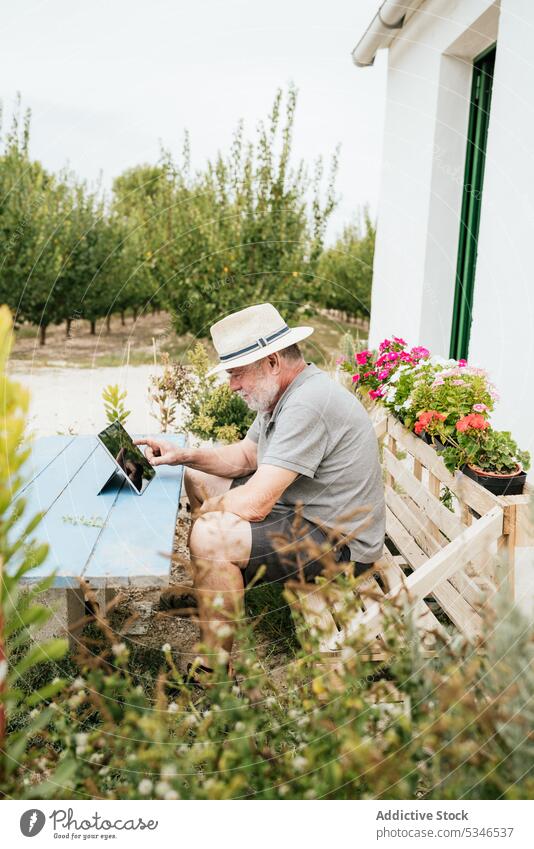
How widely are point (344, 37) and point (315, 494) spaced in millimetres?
1668

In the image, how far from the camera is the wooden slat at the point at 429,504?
2.57 metres

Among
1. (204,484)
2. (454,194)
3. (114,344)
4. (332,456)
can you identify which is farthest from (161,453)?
(114,344)

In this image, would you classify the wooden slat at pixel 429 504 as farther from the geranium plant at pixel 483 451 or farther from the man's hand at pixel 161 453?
the man's hand at pixel 161 453

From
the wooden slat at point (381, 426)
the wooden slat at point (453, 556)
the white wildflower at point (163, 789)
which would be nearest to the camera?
the white wildflower at point (163, 789)

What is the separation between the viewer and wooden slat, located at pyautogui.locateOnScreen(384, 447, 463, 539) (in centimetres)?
257

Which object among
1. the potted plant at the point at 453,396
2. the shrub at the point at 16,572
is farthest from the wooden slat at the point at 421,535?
the shrub at the point at 16,572

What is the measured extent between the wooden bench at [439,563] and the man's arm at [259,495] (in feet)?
1.08

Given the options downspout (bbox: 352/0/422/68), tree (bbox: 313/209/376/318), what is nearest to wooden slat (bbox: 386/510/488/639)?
downspout (bbox: 352/0/422/68)

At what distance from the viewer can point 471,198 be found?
4.75 metres

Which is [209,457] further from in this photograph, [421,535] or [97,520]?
[421,535]

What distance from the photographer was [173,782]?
4.56ft

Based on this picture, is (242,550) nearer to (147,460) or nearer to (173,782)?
(147,460)

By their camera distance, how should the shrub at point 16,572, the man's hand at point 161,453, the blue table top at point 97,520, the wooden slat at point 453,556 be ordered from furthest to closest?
the man's hand at point 161,453, the wooden slat at point 453,556, the blue table top at point 97,520, the shrub at point 16,572
